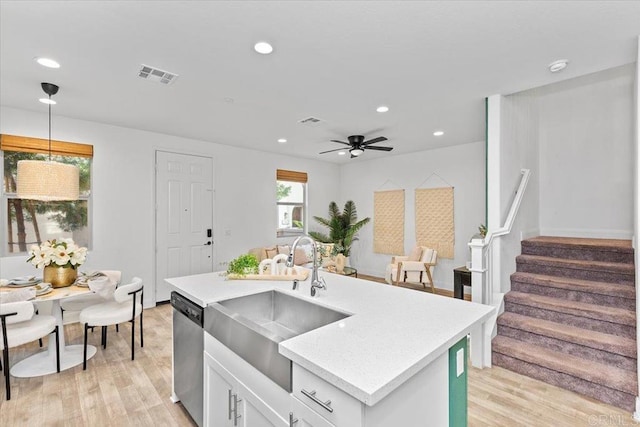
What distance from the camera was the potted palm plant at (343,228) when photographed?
6906 mm

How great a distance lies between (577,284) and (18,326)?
504 centimetres

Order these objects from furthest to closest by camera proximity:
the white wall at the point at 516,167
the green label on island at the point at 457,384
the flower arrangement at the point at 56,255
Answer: the white wall at the point at 516,167 → the flower arrangement at the point at 56,255 → the green label on island at the point at 457,384

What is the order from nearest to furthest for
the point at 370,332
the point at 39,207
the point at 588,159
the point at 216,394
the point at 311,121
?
the point at 370,332, the point at 216,394, the point at 39,207, the point at 311,121, the point at 588,159

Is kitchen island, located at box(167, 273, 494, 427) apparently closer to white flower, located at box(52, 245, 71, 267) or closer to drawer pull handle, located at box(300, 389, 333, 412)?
drawer pull handle, located at box(300, 389, 333, 412)

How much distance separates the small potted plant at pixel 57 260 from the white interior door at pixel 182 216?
1.79 m

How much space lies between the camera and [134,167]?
4.50 meters

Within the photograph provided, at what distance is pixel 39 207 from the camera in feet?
12.6

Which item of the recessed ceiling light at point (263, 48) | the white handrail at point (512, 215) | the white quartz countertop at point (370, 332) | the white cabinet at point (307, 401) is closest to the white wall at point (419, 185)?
the white handrail at point (512, 215)

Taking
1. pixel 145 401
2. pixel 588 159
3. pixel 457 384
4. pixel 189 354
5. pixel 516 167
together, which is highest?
pixel 588 159

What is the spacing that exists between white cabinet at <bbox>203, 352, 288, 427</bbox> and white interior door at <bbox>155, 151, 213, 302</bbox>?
336cm

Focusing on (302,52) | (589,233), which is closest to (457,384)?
(302,52)

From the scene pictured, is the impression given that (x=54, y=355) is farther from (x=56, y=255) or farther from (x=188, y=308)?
(x=188, y=308)

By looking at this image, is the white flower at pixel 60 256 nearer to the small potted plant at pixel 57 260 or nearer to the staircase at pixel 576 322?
the small potted plant at pixel 57 260

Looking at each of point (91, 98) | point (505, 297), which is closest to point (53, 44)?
point (91, 98)
